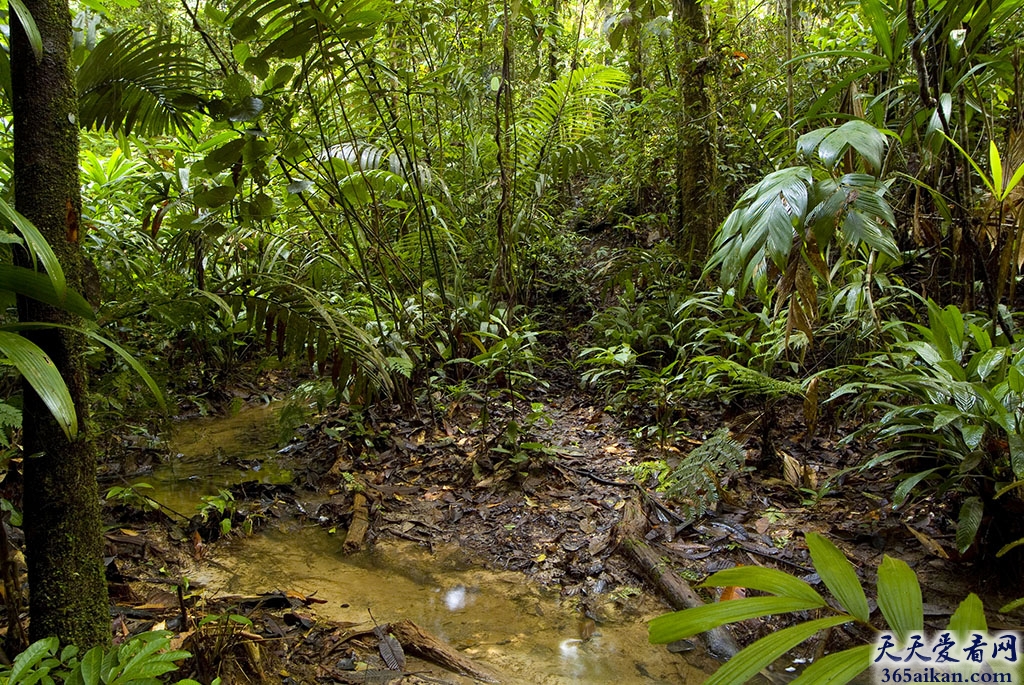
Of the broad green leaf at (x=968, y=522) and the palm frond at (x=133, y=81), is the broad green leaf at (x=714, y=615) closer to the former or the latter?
the broad green leaf at (x=968, y=522)

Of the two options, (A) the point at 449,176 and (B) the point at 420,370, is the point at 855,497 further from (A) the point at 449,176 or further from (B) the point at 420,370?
(A) the point at 449,176

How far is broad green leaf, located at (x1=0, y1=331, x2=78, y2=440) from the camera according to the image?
1.02 meters

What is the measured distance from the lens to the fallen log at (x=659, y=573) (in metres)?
1.84

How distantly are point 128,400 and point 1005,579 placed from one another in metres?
3.23

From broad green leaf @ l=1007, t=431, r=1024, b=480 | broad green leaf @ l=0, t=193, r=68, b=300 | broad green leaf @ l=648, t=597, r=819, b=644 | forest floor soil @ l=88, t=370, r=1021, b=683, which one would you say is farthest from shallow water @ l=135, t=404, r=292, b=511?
broad green leaf @ l=1007, t=431, r=1024, b=480

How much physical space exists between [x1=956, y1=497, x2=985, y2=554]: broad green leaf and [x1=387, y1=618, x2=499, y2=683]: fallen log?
4.47ft

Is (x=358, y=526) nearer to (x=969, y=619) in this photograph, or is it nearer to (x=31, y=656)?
(x=31, y=656)

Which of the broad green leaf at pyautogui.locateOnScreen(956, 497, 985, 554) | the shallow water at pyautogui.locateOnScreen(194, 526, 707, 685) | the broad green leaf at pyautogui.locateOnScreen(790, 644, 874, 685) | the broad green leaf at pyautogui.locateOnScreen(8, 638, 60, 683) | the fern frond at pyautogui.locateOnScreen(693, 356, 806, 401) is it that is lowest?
the shallow water at pyautogui.locateOnScreen(194, 526, 707, 685)

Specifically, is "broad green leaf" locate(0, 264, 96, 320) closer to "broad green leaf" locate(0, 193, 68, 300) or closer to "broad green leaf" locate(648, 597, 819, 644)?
"broad green leaf" locate(0, 193, 68, 300)

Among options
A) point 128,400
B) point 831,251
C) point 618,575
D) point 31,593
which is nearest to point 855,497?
point 618,575

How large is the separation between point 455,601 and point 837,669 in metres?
1.50

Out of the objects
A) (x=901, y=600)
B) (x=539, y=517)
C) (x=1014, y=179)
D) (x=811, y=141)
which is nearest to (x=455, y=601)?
(x=539, y=517)

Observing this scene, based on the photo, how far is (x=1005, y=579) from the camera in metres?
1.92

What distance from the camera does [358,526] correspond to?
8.68 feet
